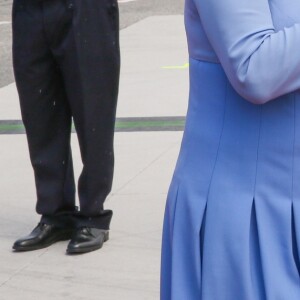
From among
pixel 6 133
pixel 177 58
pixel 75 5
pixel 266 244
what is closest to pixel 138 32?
pixel 177 58

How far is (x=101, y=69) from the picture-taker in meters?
5.14

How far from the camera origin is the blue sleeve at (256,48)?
2.21 meters

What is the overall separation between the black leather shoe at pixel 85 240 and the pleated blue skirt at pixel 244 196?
9.54ft

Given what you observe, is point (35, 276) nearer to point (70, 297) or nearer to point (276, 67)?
point (70, 297)

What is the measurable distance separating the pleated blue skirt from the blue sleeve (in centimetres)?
12

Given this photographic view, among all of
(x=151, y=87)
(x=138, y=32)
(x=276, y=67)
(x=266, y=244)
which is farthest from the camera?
(x=138, y=32)

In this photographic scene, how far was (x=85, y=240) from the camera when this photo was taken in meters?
5.32

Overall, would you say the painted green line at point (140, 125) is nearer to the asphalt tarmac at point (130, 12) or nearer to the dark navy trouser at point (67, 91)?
the dark navy trouser at point (67, 91)

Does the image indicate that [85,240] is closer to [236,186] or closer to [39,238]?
[39,238]

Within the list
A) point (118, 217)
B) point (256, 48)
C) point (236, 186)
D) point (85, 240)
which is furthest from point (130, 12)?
point (256, 48)

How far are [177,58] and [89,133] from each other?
6.55 meters

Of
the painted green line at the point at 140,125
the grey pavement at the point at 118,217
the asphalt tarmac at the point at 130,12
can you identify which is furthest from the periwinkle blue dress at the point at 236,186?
the asphalt tarmac at the point at 130,12

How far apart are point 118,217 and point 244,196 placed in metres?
3.54

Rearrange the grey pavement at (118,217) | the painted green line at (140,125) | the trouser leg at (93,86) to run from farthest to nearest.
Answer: the painted green line at (140,125) < the trouser leg at (93,86) < the grey pavement at (118,217)
